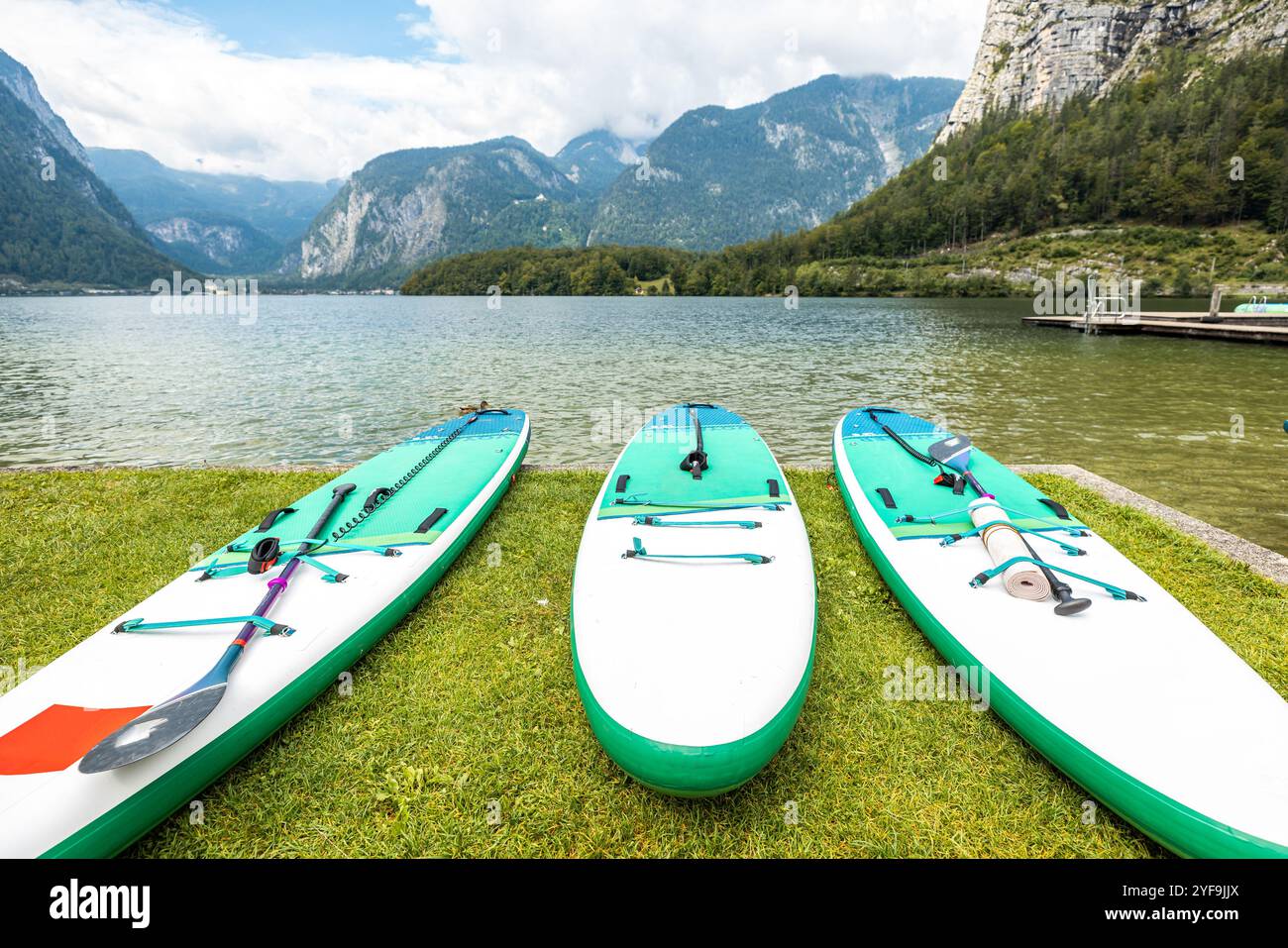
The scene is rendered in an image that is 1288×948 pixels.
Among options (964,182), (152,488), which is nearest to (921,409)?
(152,488)

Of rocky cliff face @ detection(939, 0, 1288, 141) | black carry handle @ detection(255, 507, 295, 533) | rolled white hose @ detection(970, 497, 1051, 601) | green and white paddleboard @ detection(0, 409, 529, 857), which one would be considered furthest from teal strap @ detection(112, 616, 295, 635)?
rocky cliff face @ detection(939, 0, 1288, 141)

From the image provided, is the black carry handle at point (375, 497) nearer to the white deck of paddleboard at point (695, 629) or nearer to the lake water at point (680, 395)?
the white deck of paddleboard at point (695, 629)

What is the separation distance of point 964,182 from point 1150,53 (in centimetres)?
6962

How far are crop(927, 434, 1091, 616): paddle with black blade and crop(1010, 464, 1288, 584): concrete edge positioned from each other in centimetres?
254

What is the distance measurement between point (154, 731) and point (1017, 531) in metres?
6.83

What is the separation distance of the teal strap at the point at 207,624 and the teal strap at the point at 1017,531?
19.9 ft

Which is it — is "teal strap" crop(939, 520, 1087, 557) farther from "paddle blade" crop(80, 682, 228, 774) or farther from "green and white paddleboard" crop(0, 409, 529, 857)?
"paddle blade" crop(80, 682, 228, 774)

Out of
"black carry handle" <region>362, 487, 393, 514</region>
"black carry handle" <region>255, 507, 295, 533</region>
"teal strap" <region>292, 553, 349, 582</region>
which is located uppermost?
"black carry handle" <region>362, 487, 393, 514</region>

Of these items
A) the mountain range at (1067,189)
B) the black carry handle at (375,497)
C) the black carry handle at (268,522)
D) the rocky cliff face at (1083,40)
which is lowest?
the black carry handle at (268,522)

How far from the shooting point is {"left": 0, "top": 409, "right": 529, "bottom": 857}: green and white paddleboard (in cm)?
302

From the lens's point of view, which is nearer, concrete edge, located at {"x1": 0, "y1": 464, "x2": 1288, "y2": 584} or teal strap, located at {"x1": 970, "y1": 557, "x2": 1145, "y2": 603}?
teal strap, located at {"x1": 970, "y1": 557, "x2": 1145, "y2": 603}

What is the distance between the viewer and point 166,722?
340 cm

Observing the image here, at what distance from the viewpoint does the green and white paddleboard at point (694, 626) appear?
3258 mm

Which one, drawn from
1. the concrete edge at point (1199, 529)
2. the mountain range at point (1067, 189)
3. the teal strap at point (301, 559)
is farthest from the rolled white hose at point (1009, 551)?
the mountain range at point (1067, 189)
